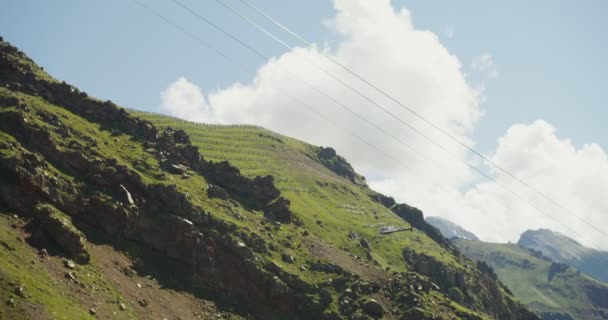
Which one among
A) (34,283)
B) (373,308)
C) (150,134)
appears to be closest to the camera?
(34,283)

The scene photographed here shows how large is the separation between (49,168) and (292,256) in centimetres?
4930

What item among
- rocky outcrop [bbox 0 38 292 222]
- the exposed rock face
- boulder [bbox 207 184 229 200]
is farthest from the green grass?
boulder [bbox 207 184 229 200]

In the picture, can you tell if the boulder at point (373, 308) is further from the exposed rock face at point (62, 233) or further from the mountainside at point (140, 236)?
the exposed rock face at point (62, 233)

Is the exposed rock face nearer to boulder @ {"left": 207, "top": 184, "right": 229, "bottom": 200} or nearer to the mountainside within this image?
the mountainside

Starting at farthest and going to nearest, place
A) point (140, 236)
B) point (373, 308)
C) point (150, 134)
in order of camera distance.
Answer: point (150, 134) → point (373, 308) → point (140, 236)

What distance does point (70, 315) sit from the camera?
189 feet

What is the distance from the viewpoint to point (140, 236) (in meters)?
86.9

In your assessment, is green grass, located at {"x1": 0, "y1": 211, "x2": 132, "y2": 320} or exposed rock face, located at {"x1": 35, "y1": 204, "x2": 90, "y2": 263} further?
exposed rock face, located at {"x1": 35, "y1": 204, "x2": 90, "y2": 263}

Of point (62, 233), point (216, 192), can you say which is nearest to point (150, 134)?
point (216, 192)

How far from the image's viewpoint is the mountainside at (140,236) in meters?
67.6

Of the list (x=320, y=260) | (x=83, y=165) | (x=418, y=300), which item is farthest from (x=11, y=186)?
(x=418, y=300)

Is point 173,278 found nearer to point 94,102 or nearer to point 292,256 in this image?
point 292,256

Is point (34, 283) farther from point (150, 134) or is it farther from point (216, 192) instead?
point (150, 134)

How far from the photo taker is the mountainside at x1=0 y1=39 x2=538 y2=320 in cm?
6756
